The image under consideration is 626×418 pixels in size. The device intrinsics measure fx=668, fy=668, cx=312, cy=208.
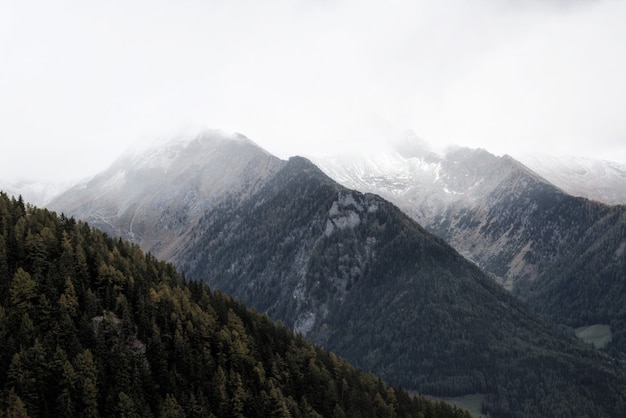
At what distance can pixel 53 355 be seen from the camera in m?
138

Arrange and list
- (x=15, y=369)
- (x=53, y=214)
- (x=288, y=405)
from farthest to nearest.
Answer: (x=53, y=214), (x=288, y=405), (x=15, y=369)

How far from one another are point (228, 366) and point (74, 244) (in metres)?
52.0

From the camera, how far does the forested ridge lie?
13575 centimetres

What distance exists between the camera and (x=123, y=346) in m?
150

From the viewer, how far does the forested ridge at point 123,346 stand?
445 feet

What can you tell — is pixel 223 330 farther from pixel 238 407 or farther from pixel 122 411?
pixel 122 411

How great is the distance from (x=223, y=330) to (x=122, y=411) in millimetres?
46525

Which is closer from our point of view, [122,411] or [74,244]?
[122,411]

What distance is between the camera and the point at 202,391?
159 metres

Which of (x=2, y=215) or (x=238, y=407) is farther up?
(x=2, y=215)

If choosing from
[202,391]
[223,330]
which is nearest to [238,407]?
[202,391]

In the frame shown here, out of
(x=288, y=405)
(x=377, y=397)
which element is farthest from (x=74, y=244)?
(x=377, y=397)

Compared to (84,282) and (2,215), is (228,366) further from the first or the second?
(2,215)

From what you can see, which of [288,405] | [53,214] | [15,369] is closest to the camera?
[15,369]
